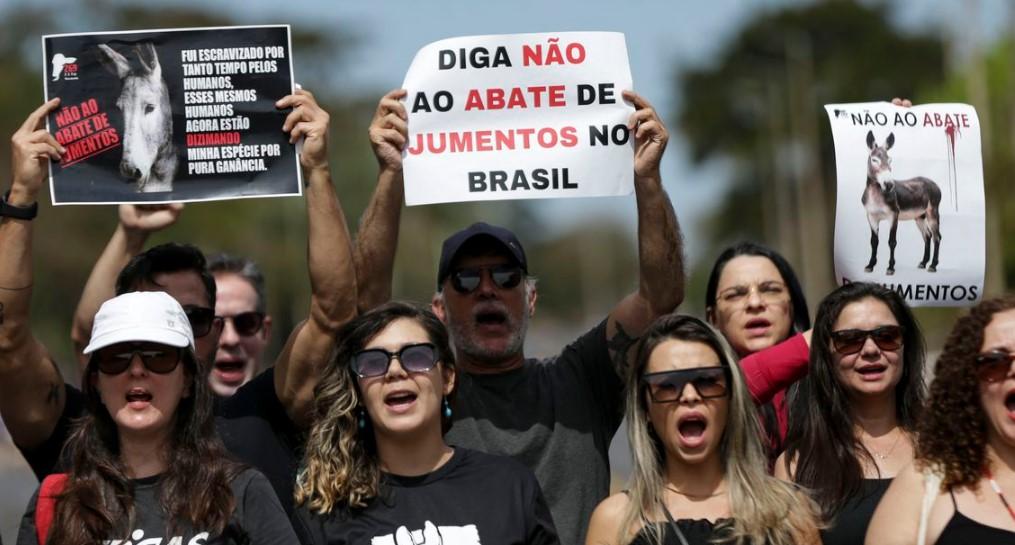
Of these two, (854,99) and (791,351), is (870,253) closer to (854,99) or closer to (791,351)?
(791,351)

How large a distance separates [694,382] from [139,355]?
1829mm

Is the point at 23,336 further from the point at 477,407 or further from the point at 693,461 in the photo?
the point at 693,461

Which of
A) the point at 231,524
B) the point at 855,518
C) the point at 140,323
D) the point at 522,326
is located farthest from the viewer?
the point at 522,326

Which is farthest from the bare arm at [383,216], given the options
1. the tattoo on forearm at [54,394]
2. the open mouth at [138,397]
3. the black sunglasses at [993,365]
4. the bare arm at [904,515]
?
the black sunglasses at [993,365]

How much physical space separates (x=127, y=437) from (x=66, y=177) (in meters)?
1.35

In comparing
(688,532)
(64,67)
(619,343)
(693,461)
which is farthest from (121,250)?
(688,532)

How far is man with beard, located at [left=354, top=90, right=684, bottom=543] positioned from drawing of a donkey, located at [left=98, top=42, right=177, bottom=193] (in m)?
0.78

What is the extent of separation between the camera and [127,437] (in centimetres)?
578

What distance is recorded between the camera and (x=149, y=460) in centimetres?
576

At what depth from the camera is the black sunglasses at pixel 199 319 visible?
6.69 metres

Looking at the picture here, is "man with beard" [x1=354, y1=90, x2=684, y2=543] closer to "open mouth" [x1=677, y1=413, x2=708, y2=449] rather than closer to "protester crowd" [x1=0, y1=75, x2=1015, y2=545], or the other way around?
"protester crowd" [x1=0, y1=75, x2=1015, y2=545]

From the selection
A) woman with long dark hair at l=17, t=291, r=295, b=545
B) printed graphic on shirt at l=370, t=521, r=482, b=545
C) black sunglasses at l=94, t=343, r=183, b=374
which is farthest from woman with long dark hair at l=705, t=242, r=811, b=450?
black sunglasses at l=94, t=343, r=183, b=374

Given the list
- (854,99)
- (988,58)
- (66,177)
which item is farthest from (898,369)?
(854,99)

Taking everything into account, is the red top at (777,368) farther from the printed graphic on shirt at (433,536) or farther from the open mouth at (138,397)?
the open mouth at (138,397)
